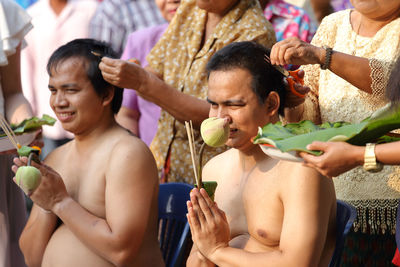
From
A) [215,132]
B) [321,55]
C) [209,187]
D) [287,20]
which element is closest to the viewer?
[215,132]

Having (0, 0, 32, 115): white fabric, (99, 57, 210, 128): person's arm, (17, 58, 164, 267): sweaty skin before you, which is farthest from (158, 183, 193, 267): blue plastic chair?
(0, 0, 32, 115): white fabric

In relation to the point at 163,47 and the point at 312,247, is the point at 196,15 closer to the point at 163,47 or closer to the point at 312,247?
the point at 163,47

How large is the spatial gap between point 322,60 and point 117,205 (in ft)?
3.15

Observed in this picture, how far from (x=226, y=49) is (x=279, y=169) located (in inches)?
20.3

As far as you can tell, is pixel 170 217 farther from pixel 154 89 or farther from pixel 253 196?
pixel 253 196

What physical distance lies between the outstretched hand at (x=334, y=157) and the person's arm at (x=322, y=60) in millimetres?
593

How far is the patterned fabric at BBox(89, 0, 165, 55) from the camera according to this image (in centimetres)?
447

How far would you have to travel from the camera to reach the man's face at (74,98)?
2793 mm

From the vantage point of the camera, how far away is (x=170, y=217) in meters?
2.99

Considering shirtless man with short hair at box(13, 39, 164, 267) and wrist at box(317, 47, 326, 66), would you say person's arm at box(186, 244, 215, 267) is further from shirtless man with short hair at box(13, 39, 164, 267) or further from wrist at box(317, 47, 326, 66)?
wrist at box(317, 47, 326, 66)

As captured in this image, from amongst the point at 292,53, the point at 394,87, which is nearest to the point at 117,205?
the point at 292,53

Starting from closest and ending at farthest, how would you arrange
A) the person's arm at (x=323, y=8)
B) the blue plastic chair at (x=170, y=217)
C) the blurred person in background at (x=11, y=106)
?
the blue plastic chair at (x=170, y=217)
the blurred person in background at (x=11, y=106)
the person's arm at (x=323, y=8)

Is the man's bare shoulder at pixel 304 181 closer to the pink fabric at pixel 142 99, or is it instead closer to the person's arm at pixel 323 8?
the pink fabric at pixel 142 99

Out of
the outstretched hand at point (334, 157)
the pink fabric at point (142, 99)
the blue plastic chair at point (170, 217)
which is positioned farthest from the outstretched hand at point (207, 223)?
the pink fabric at point (142, 99)
